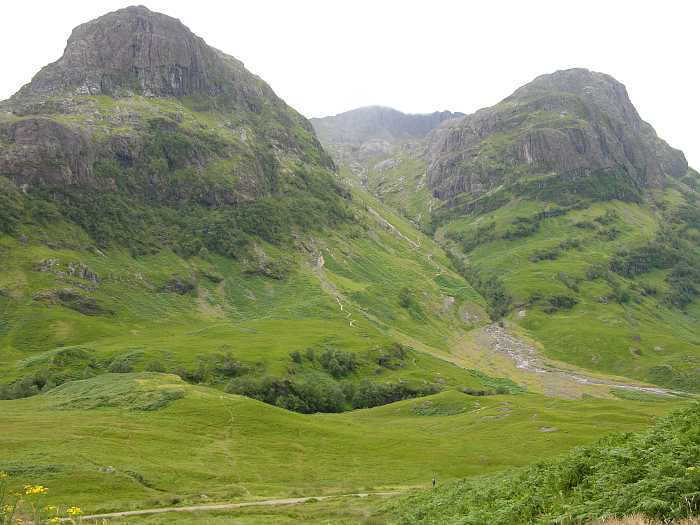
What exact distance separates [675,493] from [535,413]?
114868 mm

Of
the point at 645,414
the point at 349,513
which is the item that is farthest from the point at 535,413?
the point at 349,513

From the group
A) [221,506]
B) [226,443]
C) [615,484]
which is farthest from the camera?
[226,443]

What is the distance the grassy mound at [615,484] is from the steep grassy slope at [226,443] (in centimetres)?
4534

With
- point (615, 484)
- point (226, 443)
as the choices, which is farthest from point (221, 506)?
point (615, 484)

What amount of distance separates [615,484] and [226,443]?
83280mm

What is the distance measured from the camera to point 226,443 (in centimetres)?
9250

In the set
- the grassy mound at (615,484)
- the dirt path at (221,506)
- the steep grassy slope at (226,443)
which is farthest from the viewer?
the steep grassy slope at (226,443)

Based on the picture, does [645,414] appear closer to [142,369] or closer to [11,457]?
[11,457]

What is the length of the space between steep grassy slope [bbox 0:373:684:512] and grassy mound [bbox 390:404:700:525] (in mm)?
45342

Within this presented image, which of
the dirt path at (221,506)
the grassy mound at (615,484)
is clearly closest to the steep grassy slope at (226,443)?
the dirt path at (221,506)

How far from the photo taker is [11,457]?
68.7 m

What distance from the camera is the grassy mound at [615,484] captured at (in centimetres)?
1570

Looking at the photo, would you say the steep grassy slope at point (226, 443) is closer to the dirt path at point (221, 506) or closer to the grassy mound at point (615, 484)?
the dirt path at point (221, 506)

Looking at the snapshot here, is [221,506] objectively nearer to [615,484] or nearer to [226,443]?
[226,443]
